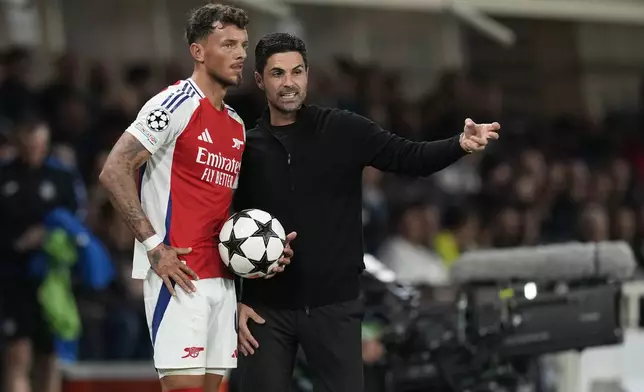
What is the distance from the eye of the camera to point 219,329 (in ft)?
18.2

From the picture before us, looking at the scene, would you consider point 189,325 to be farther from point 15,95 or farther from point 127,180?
point 15,95

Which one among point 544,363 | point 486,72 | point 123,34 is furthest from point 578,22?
point 544,363

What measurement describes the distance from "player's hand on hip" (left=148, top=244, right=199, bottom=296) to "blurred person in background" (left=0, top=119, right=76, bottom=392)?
4287 mm

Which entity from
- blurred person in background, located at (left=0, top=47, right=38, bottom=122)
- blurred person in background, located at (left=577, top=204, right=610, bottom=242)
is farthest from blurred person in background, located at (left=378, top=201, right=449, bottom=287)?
blurred person in background, located at (left=0, top=47, right=38, bottom=122)

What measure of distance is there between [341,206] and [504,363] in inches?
Result: 112

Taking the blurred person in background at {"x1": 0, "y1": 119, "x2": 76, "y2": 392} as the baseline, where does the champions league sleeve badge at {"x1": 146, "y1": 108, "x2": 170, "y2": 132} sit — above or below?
above

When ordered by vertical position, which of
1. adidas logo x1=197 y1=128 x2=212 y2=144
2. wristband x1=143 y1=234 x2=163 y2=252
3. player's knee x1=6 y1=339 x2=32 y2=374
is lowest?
player's knee x1=6 y1=339 x2=32 y2=374

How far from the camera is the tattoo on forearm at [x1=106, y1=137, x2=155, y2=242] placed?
524cm

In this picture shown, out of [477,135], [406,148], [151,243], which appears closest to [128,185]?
[151,243]

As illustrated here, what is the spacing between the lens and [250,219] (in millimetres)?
5508

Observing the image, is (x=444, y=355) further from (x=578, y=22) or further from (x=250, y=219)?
(x=578, y=22)

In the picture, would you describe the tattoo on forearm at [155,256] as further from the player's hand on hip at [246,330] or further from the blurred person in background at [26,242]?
the blurred person in background at [26,242]

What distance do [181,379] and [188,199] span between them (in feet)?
2.60

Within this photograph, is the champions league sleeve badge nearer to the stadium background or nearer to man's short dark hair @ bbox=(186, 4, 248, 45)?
man's short dark hair @ bbox=(186, 4, 248, 45)
